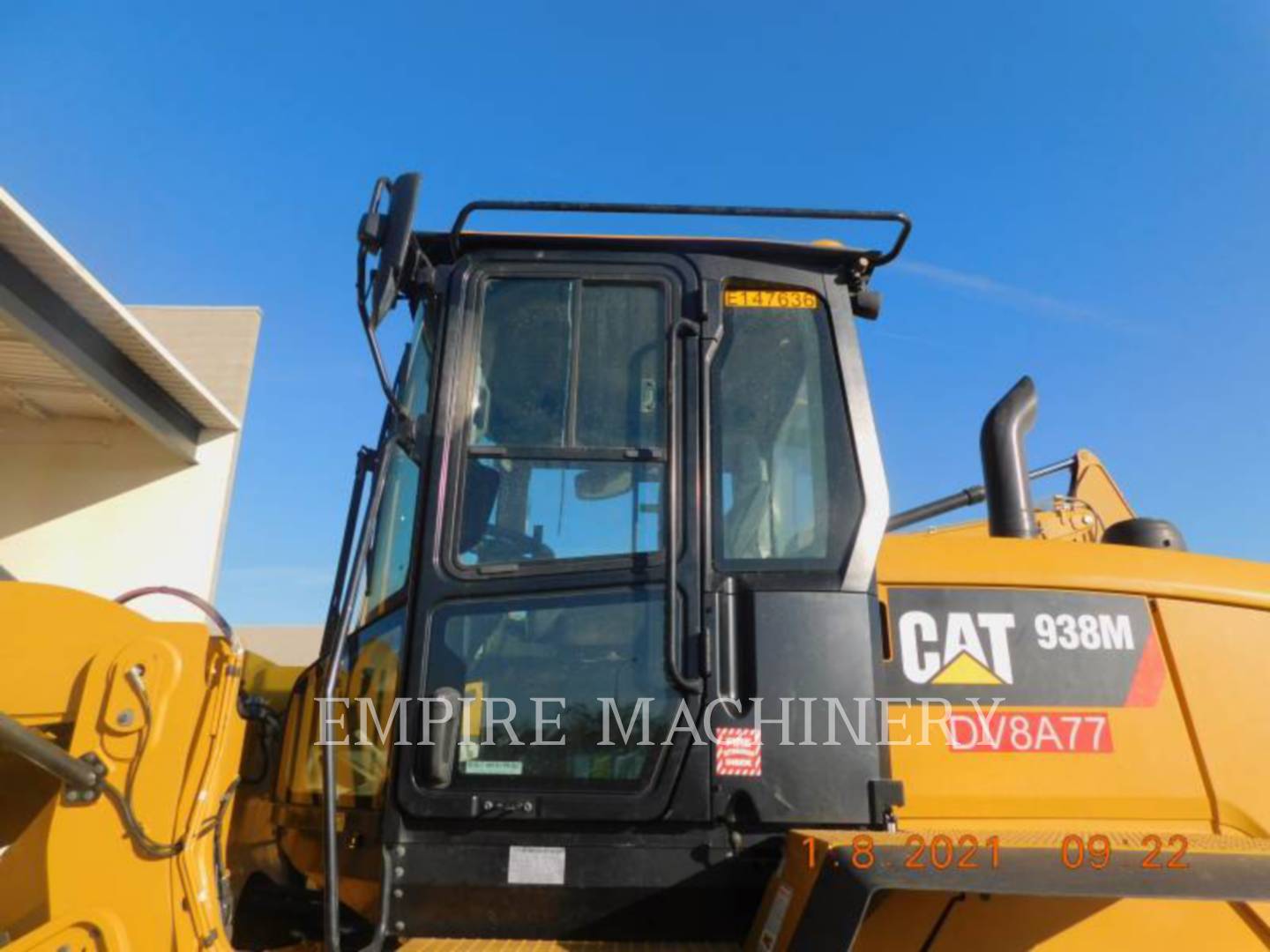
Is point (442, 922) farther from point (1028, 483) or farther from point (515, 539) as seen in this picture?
point (1028, 483)

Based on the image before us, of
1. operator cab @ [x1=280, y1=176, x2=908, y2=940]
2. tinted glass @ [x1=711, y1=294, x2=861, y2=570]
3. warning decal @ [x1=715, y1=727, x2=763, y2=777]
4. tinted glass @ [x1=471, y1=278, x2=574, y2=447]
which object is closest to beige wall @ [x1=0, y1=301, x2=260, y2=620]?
operator cab @ [x1=280, y1=176, x2=908, y2=940]

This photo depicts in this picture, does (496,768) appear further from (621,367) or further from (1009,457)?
(1009,457)

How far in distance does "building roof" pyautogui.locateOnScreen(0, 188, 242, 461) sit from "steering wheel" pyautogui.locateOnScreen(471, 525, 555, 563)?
796 cm

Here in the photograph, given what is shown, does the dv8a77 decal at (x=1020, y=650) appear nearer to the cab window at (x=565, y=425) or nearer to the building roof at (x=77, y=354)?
the cab window at (x=565, y=425)

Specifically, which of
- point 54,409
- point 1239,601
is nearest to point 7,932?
point 1239,601

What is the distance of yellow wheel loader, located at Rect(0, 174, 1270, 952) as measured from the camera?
7.13 ft

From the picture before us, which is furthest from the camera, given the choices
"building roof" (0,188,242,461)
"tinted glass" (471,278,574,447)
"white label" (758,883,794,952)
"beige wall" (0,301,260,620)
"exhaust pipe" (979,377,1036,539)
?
"beige wall" (0,301,260,620)

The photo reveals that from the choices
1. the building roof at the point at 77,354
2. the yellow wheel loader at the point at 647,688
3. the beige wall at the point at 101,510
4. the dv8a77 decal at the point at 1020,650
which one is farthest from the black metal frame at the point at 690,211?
the beige wall at the point at 101,510

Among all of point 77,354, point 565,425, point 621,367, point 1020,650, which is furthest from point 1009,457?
point 77,354

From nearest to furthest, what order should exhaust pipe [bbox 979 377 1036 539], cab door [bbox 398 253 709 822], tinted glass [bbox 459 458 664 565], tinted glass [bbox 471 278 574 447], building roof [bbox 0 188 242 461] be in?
cab door [bbox 398 253 709 822]
tinted glass [bbox 459 458 664 565]
tinted glass [bbox 471 278 574 447]
exhaust pipe [bbox 979 377 1036 539]
building roof [bbox 0 188 242 461]

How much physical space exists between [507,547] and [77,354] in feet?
32.9

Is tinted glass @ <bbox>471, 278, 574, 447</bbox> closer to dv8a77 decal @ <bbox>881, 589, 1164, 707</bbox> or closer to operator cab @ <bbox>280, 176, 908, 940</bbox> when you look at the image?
operator cab @ <bbox>280, 176, 908, 940</bbox>

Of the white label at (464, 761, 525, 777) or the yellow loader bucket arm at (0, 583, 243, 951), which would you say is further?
the white label at (464, 761, 525, 777)

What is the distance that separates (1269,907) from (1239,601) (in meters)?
0.89
